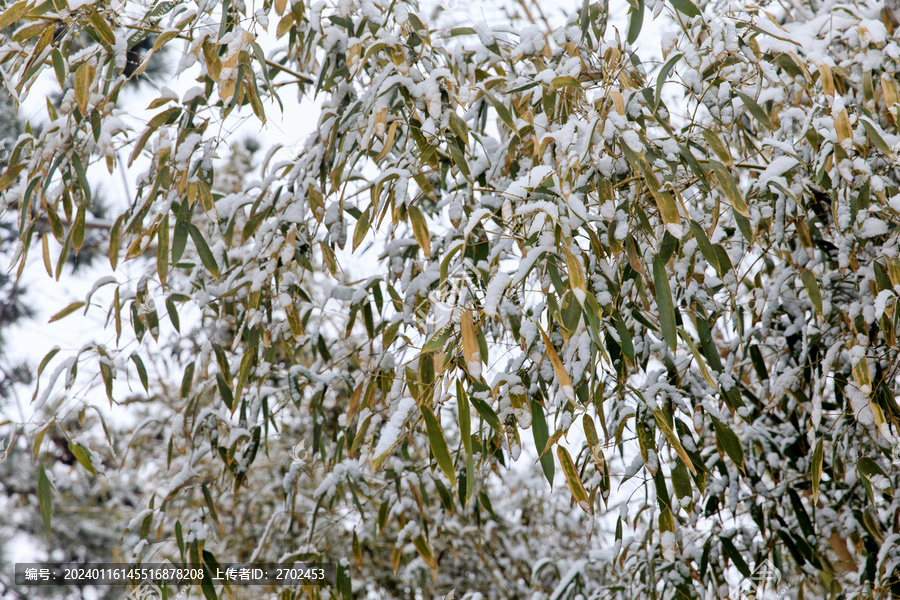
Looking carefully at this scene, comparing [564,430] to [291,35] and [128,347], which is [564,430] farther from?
[291,35]

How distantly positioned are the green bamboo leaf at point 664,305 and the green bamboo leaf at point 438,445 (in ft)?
0.98

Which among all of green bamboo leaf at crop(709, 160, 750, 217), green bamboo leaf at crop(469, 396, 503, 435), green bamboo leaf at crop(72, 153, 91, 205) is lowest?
green bamboo leaf at crop(469, 396, 503, 435)

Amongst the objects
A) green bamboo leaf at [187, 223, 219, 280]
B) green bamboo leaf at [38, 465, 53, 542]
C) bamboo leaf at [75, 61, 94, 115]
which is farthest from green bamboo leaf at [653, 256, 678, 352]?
green bamboo leaf at [38, 465, 53, 542]

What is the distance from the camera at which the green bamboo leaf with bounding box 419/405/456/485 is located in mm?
821

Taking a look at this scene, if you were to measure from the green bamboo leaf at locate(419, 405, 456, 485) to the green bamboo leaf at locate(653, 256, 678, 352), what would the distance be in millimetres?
300

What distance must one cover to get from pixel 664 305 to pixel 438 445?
333 mm

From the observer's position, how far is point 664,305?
0.85 metres

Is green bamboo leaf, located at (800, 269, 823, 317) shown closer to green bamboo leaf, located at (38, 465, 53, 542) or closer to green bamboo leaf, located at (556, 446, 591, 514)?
green bamboo leaf, located at (556, 446, 591, 514)

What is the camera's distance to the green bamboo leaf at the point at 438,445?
821 millimetres

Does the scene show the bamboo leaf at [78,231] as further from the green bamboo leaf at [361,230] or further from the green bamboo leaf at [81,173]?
the green bamboo leaf at [361,230]

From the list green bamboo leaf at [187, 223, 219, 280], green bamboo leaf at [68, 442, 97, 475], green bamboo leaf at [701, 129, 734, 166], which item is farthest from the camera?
green bamboo leaf at [68, 442, 97, 475]

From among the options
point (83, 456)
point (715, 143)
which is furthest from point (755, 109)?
point (83, 456)

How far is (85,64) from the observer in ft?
→ 3.71

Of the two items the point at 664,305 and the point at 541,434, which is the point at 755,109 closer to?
the point at 664,305
